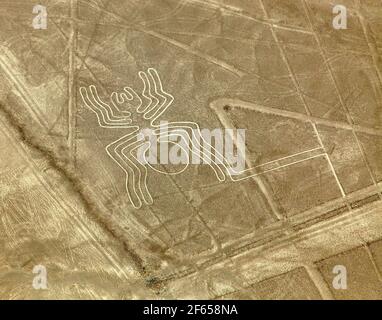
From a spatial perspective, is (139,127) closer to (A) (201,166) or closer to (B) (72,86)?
(A) (201,166)

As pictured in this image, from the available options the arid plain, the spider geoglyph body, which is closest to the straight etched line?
the arid plain

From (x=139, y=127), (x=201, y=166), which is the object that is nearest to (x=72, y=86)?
(x=139, y=127)

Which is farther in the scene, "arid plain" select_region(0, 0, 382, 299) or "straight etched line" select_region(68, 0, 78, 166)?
"straight etched line" select_region(68, 0, 78, 166)

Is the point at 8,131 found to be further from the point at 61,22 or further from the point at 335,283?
the point at 335,283

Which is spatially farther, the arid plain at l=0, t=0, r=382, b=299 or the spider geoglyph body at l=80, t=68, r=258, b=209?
the spider geoglyph body at l=80, t=68, r=258, b=209

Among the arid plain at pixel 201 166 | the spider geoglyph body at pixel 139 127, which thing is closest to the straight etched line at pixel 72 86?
the arid plain at pixel 201 166

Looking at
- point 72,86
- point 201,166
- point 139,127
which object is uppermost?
point 72,86

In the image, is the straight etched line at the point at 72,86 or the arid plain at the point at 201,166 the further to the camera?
the straight etched line at the point at 72,86

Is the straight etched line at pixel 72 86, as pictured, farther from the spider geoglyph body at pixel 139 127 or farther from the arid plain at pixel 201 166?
the spider geoglyph body at pixel 139 127

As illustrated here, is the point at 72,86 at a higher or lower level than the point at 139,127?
higher

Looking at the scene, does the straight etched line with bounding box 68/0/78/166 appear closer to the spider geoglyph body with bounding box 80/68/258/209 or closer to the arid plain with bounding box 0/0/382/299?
the arid plain with bounding box 0/0/382/299

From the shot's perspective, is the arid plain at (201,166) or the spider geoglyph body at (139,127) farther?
the spider geoglyph body at (139,127)
